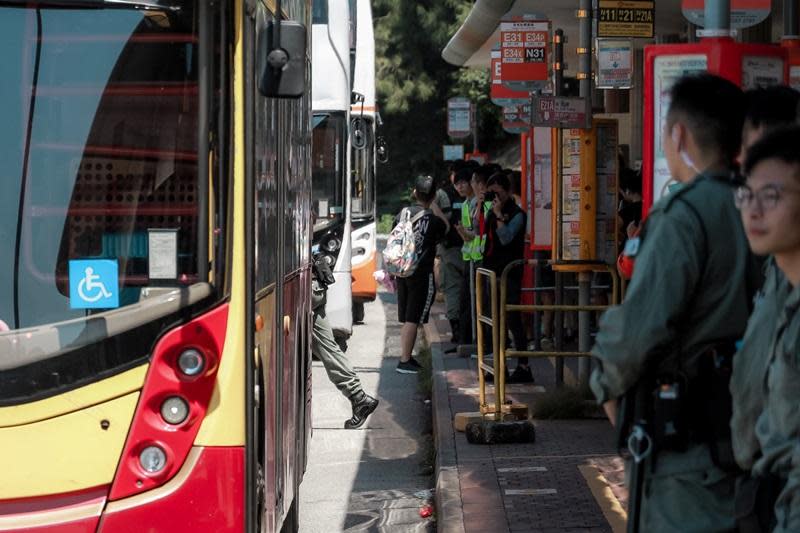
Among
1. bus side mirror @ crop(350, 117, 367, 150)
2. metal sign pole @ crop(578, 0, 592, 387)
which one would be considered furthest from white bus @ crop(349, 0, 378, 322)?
metal sign pole @ crop(578, 0, 592, 387)

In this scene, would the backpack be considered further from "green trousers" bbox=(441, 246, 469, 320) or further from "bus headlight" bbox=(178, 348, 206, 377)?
"bus headlight" bbox=(178, 348, 206, 377)

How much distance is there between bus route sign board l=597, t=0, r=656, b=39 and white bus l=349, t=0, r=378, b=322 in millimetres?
4636

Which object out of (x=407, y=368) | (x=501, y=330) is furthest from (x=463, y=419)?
(x=407, y=368)

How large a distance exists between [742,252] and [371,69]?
18248mm

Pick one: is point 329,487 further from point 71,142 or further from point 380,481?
point 71,142

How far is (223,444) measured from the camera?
5.21 m

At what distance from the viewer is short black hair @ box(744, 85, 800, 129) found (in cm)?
409

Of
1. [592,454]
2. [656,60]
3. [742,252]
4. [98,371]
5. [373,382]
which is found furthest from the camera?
[373,382]

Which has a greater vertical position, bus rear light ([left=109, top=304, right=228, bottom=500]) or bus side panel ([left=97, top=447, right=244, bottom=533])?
bus rear light ([left=109, top=304, right=228, bottom=500])

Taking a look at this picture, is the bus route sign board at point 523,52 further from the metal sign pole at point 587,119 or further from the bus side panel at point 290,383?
the bus side panel at point 290,383


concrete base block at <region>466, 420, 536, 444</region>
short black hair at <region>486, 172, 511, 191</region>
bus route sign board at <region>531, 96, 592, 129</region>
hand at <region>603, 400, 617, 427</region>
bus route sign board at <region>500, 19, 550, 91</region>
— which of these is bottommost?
concrete base block at <region>466, 420, 536, 444</region>

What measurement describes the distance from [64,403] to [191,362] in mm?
452

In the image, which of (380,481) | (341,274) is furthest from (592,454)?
(341,274)

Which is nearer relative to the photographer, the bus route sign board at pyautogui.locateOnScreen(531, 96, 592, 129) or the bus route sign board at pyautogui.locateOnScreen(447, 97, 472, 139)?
the bus route sign board at pyautogui.locateOnScreen(531, 96, 592, 129)
